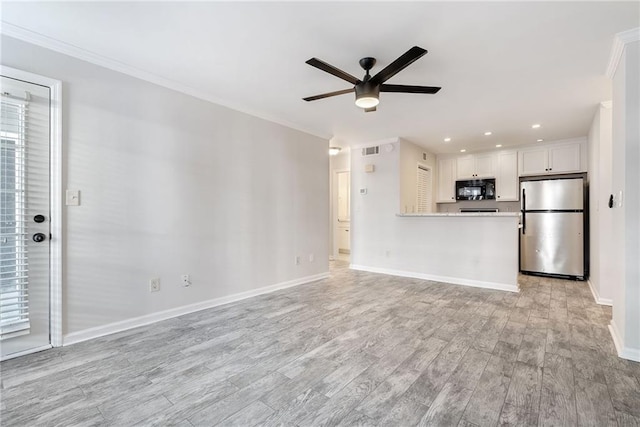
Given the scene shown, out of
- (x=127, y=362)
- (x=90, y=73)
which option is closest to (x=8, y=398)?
(x=127, y=362)

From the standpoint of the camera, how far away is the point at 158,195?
2.91 m

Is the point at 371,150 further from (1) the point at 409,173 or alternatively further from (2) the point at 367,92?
(2) the point at 367,92

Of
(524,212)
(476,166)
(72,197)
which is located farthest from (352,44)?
(476,166)

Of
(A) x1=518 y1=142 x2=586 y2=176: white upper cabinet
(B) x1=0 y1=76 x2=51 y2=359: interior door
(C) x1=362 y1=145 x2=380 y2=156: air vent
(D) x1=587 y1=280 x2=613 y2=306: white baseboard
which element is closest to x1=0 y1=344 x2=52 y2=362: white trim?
(B) x1=0 y1=76 x2=51 y2=359: interior door

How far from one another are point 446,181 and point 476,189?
0.65 metres

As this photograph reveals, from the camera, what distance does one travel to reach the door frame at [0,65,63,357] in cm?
231

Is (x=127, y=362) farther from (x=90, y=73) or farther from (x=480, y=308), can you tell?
(x=480, y=308)

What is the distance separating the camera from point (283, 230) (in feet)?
13.9

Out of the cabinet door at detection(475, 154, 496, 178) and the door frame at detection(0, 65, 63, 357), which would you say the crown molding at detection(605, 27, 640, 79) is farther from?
the door frame at detection(0, 65, 63, 357)

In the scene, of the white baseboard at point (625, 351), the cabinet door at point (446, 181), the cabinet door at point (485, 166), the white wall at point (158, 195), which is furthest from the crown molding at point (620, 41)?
the cabinet door at point (446, 181)

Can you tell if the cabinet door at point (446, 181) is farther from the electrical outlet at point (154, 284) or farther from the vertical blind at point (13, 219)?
the vertical blind at point (13, 219)

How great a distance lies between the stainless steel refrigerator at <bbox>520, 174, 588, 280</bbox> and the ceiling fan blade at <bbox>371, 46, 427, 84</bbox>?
14.3 feet

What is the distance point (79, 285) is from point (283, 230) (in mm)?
2356

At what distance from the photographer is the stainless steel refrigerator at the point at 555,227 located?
474 cm
